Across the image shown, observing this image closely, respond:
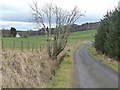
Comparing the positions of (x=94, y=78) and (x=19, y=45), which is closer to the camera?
(x=94, y=78)

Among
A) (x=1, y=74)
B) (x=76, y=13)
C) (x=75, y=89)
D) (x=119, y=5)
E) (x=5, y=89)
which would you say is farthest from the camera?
(x=76, y=13)

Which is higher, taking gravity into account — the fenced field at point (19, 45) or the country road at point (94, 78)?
the fenced field at point (19, 45)

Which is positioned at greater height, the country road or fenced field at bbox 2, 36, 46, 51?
fenced field at bbox 2, 36, 46, 51

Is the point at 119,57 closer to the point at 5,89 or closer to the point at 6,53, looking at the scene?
the point at 6,53

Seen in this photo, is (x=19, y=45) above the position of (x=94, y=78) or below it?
above

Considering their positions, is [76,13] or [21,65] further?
[76,13]

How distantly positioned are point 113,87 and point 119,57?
2235 centimetres

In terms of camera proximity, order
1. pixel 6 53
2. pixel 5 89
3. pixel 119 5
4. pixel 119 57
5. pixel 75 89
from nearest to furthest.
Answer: pixel 5 89, pixel 75 89, pixel 6 53, pixel 119 57, pixel 119 5

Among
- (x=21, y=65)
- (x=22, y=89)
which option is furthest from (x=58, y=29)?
(x=22, y=89)

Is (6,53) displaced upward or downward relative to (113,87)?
upward

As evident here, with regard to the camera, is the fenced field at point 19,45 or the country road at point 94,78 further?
the fenced field at point 19,45

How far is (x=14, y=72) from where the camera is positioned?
1792 centimetres

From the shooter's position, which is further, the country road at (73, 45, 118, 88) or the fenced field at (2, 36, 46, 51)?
the fenced field at (2, 36, 46, 51)

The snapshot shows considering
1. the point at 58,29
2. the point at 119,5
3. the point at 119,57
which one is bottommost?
the point at 119,57
